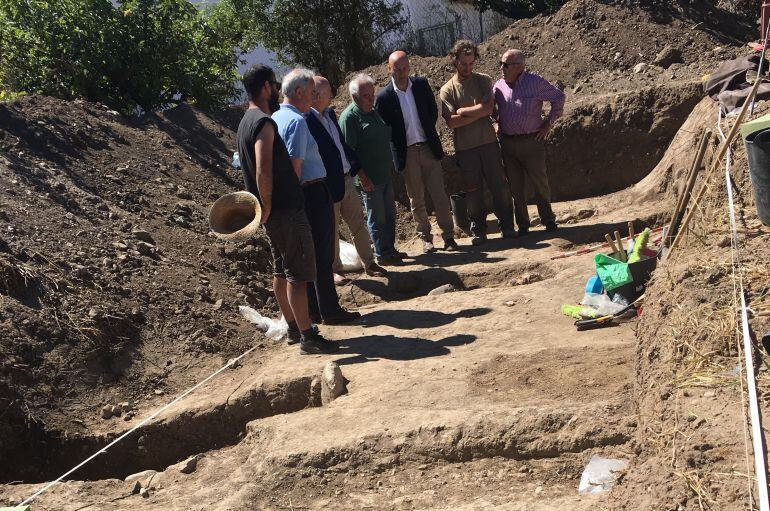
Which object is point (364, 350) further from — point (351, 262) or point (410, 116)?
point (410, 116)

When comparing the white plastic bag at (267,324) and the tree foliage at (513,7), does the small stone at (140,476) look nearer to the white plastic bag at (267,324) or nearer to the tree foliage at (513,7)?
the white plastic bag at (267,324)

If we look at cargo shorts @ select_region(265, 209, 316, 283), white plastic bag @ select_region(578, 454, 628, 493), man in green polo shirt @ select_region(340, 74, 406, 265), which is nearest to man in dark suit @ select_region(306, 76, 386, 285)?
man in green polo shirt @ select_region(340, 74, 406, 265)

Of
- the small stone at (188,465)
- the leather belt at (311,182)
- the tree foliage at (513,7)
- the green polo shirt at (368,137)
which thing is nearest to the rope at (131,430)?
the small stone at (188,465)

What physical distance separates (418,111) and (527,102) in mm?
1044

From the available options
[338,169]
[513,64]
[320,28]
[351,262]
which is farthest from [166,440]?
[320,28]

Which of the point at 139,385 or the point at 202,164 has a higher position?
the point at 202,164

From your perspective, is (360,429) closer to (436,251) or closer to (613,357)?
(613,357)

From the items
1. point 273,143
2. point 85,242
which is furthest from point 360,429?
point 85,242

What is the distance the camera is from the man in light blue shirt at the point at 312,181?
6.04m

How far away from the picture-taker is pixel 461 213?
962 cm

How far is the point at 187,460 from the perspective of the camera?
216 inches

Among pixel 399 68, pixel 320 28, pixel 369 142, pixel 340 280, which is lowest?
pixel 340 280

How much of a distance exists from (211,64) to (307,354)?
725cm

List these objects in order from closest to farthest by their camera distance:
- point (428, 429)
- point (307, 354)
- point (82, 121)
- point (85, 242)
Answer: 1. point (428, 429)
2. point (307, 354)
3. point (85, 242)
4. point (82, 121)
